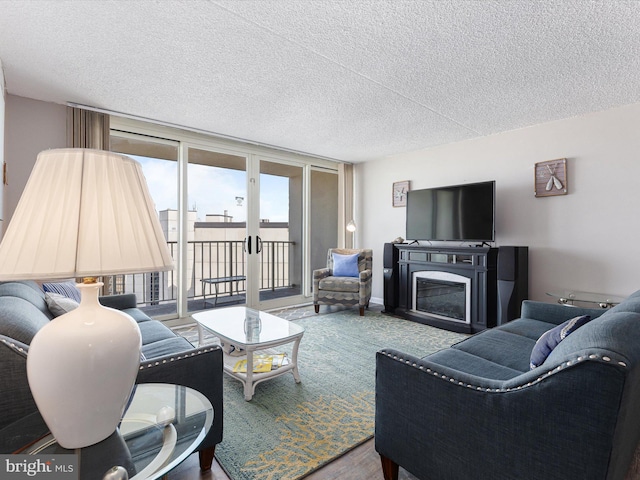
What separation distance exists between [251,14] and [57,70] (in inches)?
69.3

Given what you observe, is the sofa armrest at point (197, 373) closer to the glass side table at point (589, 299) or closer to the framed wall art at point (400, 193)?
the glass side table at point (589, 299)

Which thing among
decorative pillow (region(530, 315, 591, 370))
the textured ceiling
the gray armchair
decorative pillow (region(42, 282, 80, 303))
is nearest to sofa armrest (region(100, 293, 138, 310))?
decorative pillow (region(42, 282, 80, 303))

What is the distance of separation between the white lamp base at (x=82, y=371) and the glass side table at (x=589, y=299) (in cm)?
364

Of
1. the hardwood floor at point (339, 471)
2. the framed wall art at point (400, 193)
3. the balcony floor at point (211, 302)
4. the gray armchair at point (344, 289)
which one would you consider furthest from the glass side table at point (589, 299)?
the balcony floor at point (211, 302)

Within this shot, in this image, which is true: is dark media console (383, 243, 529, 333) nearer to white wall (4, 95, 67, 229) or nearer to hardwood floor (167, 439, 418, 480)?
hardwood floor (167, 439, 418, 480)

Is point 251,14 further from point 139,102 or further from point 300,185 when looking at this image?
point 300,185

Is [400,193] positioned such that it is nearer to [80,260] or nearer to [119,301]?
[119,301]

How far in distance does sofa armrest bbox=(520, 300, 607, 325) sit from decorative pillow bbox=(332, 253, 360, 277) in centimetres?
232

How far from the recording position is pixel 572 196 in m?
3.39

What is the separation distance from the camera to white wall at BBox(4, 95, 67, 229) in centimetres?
287

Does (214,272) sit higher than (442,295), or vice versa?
(214,272)

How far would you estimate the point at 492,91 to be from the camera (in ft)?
9.12

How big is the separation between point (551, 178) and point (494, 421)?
3.46 metres

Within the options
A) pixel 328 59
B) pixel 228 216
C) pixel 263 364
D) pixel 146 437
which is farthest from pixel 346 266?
pixel 146 437
